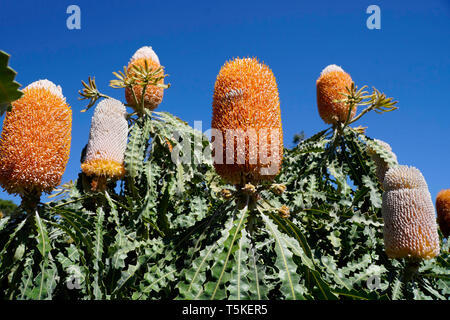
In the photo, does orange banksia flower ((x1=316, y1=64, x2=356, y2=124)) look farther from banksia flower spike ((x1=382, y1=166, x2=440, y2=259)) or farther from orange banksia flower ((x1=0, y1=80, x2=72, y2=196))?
orange banksia flower ((x1=0, y1=80, x2=72, y2=196))

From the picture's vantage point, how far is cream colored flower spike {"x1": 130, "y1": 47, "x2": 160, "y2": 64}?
16.1 ft

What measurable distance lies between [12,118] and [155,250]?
4.55ft

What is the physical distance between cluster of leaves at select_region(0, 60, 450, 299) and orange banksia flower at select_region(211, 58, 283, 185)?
0.49ft

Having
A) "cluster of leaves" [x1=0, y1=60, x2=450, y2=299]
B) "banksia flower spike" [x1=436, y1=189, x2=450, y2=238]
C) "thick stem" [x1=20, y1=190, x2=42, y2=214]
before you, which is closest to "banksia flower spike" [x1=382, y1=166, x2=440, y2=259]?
"cluster of leaves" [x1=0, y1=60, x2=450, y2=299]

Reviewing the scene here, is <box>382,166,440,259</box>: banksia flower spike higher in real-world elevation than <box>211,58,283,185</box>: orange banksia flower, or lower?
lower

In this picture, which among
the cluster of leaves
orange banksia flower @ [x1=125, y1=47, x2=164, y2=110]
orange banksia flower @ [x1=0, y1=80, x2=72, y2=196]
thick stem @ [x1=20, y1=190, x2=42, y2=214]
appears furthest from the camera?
orange banksia flower @ [x1=125, y1=47, x2=164, y2=110]

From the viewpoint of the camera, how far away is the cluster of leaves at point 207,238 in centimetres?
216

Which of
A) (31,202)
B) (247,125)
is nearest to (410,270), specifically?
(247,125)

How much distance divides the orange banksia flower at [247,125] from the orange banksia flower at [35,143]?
3.85 ft

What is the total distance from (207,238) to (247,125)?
781mm

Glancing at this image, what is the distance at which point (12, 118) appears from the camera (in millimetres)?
2664

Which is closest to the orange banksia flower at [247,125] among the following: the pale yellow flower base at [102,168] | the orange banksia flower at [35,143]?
the orange banksia flower at [35,143]

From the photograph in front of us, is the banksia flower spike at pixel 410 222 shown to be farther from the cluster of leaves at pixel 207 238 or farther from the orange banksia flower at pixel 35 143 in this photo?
the orange banksia flower at pixel 35 143

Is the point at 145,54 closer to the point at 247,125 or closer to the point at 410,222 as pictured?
the point at 247,125
